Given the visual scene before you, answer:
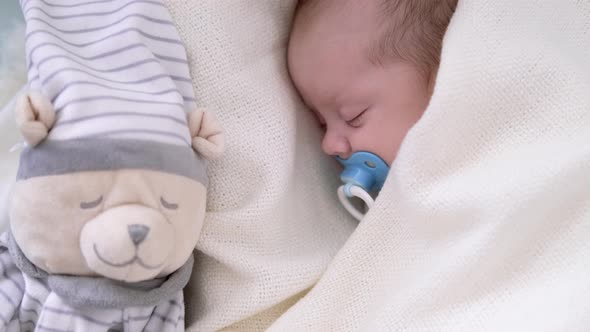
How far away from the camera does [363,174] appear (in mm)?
968

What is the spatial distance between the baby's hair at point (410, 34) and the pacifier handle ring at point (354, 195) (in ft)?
0.65

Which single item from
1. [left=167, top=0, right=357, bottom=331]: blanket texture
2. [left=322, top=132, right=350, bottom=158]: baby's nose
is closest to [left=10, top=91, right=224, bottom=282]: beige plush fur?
[left=167, top=0, right=357, bottom=331]: blanket texture

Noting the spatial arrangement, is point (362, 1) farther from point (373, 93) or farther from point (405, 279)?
point (405, 279)

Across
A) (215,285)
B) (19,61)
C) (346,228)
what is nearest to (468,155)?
(346,228)

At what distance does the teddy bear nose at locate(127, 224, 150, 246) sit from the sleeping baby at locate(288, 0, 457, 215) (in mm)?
397

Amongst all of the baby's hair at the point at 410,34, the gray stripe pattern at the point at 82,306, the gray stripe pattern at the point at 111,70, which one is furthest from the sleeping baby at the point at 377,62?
the gray stripe pattern at the point at 82,306

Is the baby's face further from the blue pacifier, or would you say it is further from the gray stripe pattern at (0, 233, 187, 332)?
the gray stripe pattern at (0, 233, 187, 332)

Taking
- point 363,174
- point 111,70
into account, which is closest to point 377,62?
point 363,174

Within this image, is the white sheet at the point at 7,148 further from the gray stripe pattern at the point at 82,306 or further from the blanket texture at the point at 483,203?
the blanket texture at the point at 483,203

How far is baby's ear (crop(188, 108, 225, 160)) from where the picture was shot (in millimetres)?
781

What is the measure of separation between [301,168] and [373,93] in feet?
0.57

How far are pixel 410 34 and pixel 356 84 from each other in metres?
0.11

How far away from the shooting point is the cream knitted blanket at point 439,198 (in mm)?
792

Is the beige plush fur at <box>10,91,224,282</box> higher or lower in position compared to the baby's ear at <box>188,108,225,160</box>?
lower
